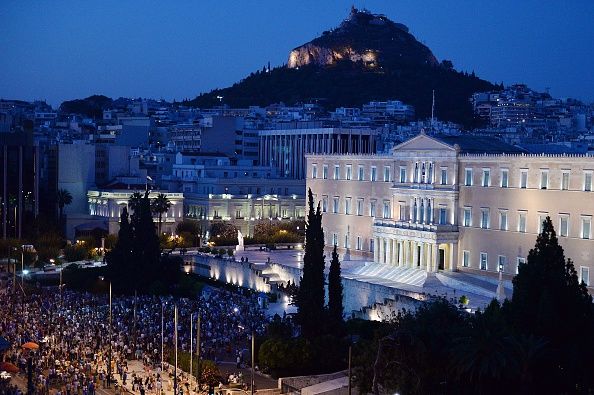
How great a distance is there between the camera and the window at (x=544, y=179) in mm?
51969

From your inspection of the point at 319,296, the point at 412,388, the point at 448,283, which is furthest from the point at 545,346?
the point at 448,283

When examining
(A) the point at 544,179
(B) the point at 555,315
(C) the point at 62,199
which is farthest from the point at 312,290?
(C) the point at 62,199

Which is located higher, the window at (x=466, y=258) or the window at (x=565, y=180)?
the window at (x=565, y=180)

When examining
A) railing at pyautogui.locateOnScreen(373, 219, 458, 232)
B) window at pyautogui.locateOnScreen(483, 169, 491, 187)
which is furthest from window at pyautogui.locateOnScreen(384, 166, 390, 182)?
window at pyautogui.locateOnScreen(483, 169, 491, 187)

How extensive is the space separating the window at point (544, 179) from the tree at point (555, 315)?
19613mm

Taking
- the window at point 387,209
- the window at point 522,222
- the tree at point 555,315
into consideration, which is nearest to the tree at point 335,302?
the tree at point 555,315

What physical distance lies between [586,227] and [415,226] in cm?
1263

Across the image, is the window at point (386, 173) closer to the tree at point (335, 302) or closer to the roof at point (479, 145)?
the roof at point (479, 145)

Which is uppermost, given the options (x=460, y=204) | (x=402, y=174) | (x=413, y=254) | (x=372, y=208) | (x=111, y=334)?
(x=402, y=174)

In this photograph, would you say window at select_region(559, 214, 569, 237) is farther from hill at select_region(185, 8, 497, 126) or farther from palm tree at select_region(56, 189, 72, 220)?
hill at select_region(185, 8, 497, 126)

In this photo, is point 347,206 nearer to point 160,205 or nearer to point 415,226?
point 415,226

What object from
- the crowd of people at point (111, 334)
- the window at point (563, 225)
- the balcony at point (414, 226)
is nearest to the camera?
the crowd of people at point (111, 334)

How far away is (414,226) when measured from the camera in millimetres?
60062

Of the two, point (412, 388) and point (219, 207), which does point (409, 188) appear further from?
point (412, 388)
